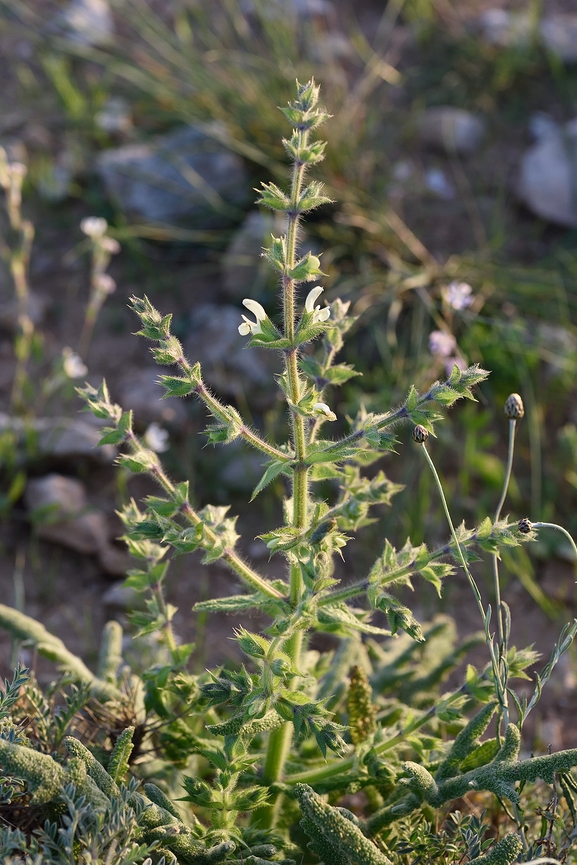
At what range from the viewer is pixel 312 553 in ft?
5.42

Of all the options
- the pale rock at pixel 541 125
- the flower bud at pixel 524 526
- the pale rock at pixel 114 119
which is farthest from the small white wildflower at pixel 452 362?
the pale rock at pixel 114 119

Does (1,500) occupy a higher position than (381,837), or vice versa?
(381,837)

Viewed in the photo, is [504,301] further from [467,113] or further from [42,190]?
[42,190]

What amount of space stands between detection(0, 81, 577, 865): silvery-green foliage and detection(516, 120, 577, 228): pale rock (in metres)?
2.86

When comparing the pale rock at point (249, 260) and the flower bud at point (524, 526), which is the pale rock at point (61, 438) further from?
the flower bud at point (524, 526)

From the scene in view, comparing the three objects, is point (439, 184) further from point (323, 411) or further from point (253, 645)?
point (253, 645)

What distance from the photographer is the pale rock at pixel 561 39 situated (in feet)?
16.6

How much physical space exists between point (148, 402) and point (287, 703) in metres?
2.14

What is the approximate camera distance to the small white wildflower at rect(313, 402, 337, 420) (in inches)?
64.6

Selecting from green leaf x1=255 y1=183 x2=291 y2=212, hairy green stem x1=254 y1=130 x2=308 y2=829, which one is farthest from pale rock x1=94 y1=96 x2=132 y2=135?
green leaf x1=255 y1=183 x2=291 y2=212

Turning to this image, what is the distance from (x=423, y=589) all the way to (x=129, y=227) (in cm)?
233

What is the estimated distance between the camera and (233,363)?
12.3 feet

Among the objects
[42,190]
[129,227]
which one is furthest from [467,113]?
[42,190]

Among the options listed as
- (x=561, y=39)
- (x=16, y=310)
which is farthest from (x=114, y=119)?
(x=561, y=39)
